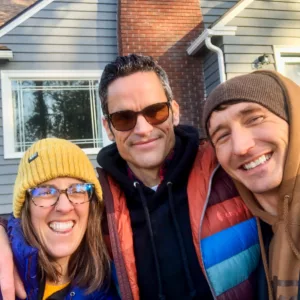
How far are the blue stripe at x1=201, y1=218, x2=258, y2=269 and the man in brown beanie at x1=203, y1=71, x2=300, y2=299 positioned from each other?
0.19 feet

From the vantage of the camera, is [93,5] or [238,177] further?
[93,5]

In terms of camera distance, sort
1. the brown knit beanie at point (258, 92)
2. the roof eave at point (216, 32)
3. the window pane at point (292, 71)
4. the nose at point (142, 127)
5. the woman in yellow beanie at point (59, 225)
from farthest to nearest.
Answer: the window pane at point (292, 71) → the roof eave at point (216, 32) → the nose at point (142, 127) → the woman in yellow beanie at point (59, 225) → the brown knit beanie at point (258, 92)

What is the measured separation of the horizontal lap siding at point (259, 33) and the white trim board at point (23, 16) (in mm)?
3073

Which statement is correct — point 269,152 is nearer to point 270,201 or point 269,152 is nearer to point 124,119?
point 270,201

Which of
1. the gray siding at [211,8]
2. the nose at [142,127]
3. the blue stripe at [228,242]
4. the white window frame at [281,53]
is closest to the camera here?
the blue stripe at [228,242]

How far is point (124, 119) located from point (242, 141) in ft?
2.40

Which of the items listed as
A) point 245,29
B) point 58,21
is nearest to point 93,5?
point 58,21

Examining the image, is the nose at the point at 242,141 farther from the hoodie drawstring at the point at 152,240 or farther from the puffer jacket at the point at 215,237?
the hoodie drawstring at the point at 152,240

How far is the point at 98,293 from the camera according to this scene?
6.51ft

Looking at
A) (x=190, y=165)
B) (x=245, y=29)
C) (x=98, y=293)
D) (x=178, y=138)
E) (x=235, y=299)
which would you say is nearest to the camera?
(x=235, y=299)

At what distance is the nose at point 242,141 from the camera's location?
1760 mm

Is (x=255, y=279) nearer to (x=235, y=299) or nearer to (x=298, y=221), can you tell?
(x=235, y=299)

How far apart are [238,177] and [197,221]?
0.29 meters

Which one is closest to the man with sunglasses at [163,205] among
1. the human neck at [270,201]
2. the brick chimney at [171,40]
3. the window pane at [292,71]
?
the human neck at [270,201]
